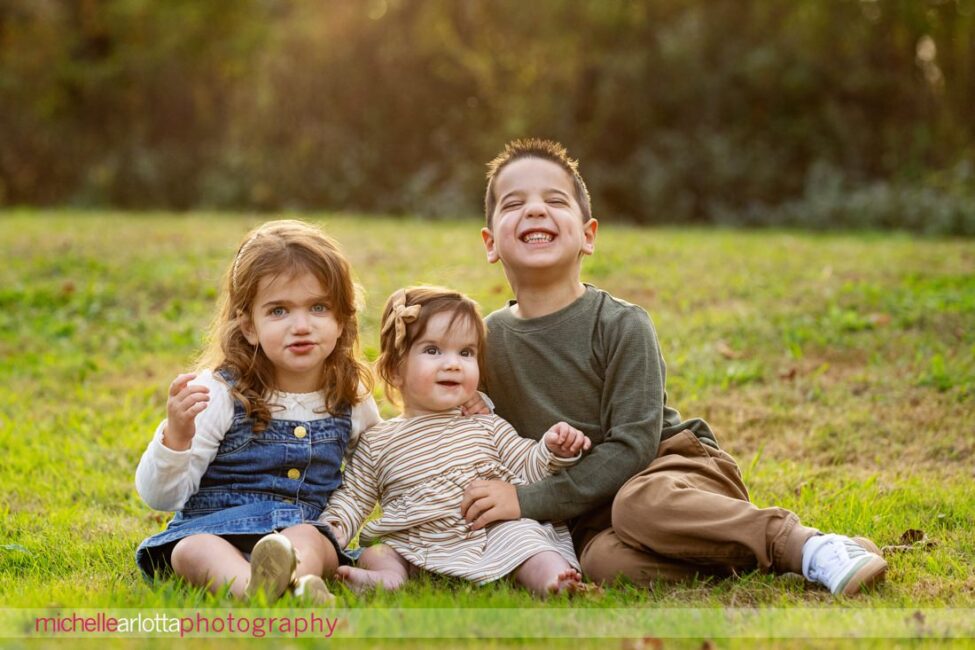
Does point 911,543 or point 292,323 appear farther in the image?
point 911,543

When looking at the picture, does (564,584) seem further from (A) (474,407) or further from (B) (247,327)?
(B) (247,327)

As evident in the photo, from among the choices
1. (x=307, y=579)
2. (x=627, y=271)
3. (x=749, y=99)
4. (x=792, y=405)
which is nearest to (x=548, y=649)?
(x=307, y=579)

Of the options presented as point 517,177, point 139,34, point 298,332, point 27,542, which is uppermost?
point 139,34

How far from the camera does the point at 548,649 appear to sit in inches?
100

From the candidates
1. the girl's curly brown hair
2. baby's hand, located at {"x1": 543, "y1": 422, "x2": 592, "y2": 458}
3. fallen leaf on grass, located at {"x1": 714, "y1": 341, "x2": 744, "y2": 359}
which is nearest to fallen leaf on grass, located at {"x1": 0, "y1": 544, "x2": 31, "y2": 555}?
the girl's curly brown hair

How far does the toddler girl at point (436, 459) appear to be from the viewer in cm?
334

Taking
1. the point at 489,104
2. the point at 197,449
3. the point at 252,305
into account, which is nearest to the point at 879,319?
the point at 252,305

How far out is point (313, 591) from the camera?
9.43ft

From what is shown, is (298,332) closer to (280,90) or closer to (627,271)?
(627,271)

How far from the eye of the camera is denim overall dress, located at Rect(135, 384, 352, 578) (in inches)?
128

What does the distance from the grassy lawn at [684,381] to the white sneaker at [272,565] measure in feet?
0.26

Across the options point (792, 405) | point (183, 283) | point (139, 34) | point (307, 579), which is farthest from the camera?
point (139, 34)

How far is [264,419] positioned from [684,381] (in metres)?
2.97

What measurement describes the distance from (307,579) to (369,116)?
14649 millimetres
